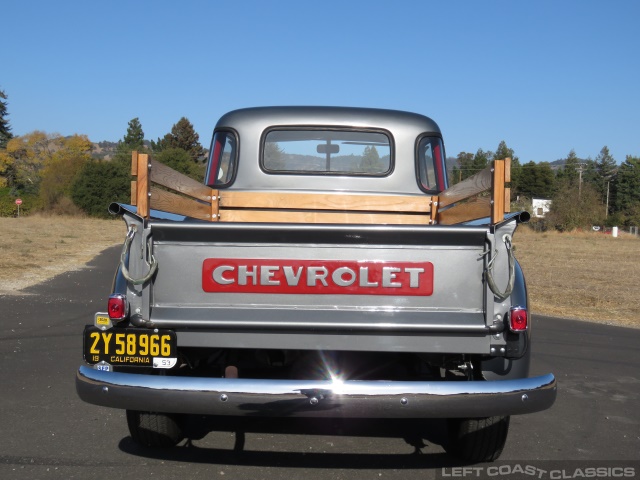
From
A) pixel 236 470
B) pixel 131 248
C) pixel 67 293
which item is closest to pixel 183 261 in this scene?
pixel 131 248

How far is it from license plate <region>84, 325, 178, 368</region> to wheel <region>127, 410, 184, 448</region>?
679 mm

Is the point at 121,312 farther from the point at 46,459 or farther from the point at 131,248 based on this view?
the point at 46,459

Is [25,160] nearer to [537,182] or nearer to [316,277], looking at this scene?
[537,182]

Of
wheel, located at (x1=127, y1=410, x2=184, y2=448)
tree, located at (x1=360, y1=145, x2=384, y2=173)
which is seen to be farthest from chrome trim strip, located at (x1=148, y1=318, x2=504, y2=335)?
tree, located at (x1=360, y1=145, x2=384, y2=173)

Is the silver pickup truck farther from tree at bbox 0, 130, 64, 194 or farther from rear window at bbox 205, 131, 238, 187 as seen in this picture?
tree at bbox 0, 130, 64, 194

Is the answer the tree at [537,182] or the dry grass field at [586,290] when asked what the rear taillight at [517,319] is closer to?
the dry grass field at [586,290]

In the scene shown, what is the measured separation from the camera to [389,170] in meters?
5.91

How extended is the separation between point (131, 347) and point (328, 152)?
3.10m

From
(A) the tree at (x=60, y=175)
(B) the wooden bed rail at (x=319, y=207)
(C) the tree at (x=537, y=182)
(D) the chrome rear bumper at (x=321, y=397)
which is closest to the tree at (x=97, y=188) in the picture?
(A) the tree at (x=60, y=175)

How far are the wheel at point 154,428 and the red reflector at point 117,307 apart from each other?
2.64 ft

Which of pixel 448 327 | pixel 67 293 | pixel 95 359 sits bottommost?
pixel 67 293

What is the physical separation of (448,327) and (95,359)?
5.80 feet

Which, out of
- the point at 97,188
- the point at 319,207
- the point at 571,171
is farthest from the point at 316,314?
the point at 571,171

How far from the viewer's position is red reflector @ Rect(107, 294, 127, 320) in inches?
136
